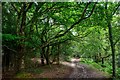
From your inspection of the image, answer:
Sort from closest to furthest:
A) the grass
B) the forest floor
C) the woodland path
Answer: the grass → the forest floor → the woodland path

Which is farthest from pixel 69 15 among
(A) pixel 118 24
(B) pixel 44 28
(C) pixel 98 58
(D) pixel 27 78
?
(C) pixel 98 58

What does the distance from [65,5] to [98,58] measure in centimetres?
2166

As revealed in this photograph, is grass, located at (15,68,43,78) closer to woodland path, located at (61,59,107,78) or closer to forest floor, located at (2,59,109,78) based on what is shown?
forest floor, located at (2,59,109,78)

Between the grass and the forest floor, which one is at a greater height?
the grass

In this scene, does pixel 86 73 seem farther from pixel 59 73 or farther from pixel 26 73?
pixel 26 73

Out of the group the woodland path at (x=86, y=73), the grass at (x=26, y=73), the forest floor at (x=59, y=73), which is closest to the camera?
the grass at (x=26, y=73)

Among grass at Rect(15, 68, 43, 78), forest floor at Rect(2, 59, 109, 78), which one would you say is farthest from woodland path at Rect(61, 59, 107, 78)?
grass at Rect(15, 68, 43, 78)

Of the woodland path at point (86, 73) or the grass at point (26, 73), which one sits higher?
the grass at point (26, 73)

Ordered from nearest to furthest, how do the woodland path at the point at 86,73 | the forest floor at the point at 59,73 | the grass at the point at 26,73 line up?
1. the grass at the point at 26,73
2. the forest floor at the point at 59,73
3. the woodland path at the point at 86,73

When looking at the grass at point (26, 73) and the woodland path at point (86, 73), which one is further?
the woodland path at point (86, 73)

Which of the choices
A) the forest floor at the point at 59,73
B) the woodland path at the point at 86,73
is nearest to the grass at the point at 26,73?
the forest floor at the point at 59,73

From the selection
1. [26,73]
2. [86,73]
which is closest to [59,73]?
[86,73]

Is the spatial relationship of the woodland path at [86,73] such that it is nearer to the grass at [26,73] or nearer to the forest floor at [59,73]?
the forest floor at [59,73]

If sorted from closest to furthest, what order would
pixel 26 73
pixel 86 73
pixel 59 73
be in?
1. pixel 26 73
2. pixel 59 73
3. pixel 86 73
